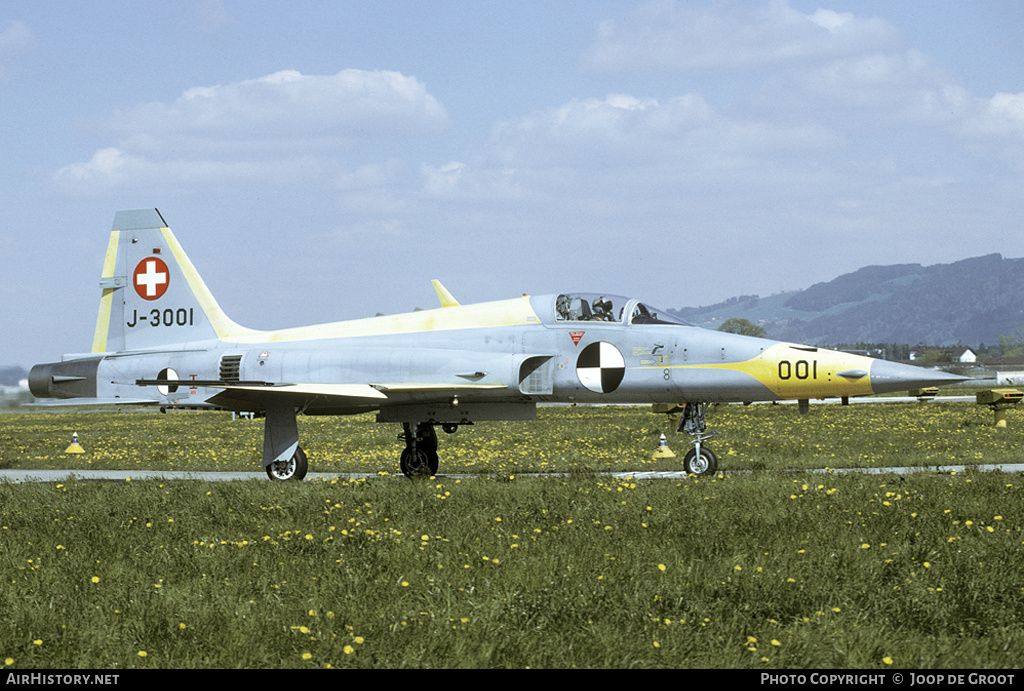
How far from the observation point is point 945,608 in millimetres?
7031

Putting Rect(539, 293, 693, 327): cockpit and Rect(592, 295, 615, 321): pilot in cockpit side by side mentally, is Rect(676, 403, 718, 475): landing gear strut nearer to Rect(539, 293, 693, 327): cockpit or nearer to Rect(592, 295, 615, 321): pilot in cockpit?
Rect(539, 293, 693, 327): cockpit

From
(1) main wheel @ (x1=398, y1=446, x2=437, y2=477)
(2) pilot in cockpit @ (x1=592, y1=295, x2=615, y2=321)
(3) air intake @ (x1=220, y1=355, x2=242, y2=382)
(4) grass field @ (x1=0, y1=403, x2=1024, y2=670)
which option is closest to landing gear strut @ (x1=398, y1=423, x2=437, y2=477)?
(1) main wheel @ (x1=398, y1=446, x2=437, y2=477)

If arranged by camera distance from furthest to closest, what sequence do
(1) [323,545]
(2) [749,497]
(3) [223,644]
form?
(2) [749,497]
(1) [323,545]
(3) [223,644]

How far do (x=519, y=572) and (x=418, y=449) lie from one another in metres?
10.2

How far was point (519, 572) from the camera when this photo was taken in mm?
7992

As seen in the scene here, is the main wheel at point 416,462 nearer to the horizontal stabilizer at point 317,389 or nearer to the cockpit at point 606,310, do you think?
the horizontal stabilizer at point 317,389

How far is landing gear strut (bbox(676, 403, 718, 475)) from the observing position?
50.6 ft

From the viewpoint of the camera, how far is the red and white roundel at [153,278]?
19062 mm

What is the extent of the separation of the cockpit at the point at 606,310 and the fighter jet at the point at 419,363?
0.02 m

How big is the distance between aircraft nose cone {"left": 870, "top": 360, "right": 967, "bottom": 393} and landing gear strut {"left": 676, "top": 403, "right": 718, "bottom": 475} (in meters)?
2.60

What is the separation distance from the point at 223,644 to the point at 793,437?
21.6 m
